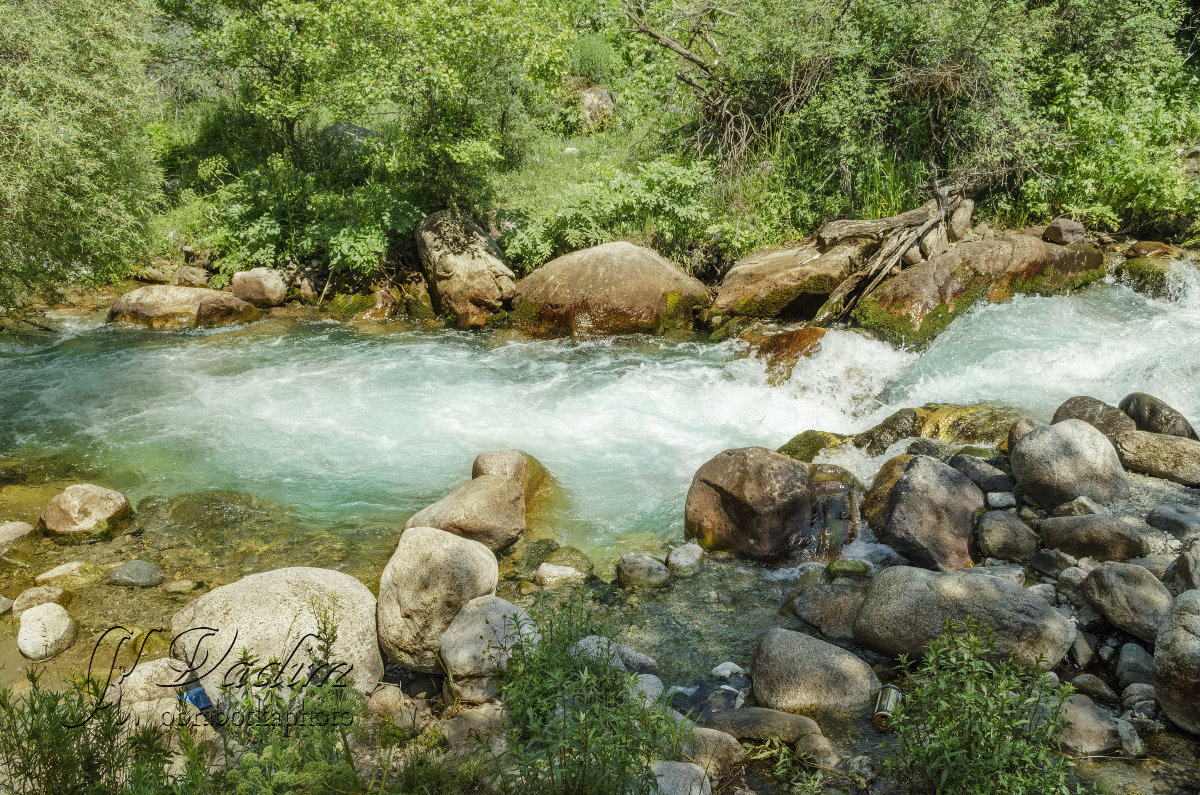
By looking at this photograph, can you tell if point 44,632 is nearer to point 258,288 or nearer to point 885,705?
point 885,705

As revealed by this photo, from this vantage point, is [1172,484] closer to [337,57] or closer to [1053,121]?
[1053,121]

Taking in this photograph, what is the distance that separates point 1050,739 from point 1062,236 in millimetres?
10465

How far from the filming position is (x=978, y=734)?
301 cm

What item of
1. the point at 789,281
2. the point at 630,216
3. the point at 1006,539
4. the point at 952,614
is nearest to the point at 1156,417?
the point at 1006,539

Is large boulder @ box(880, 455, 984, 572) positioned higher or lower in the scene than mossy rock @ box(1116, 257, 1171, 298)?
lower

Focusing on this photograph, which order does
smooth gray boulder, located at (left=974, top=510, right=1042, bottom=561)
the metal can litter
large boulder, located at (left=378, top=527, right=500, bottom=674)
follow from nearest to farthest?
the metal can litter
large boulder, located at (left=378, top=527, right=500, bottom=674)
smooth gray boulder, located at (left=974, top=510, right=1042, bottom=561)

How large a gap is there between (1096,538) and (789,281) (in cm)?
678

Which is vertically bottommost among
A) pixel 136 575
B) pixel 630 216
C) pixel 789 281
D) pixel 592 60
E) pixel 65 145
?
pixel 136 575

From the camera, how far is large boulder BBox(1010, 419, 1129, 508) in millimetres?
5836

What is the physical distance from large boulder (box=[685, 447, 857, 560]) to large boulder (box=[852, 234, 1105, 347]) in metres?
4.24

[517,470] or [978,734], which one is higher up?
[978,734]

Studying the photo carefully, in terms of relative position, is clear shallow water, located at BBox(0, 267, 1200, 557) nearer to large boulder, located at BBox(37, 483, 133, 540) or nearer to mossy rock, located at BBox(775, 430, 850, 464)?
mossy rock, located at BBox(775, 430, 850, 464)

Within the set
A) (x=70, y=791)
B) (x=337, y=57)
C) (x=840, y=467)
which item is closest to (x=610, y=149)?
(x=337, y=57)

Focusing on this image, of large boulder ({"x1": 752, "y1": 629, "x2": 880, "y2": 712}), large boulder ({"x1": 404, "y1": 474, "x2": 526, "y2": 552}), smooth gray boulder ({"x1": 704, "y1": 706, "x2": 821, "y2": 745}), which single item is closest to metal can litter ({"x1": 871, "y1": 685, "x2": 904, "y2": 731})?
large boulder ({"x1": 752, "y1": 629, "x2": 880, "y2": 712})
